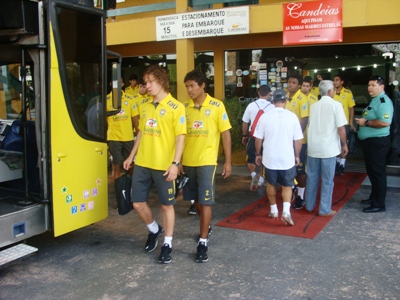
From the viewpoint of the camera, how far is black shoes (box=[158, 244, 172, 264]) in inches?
178

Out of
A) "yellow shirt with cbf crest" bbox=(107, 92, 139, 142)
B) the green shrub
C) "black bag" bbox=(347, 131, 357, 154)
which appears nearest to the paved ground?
"yellow shirt with cbf crest" bbox=(107, 92, 139, 142)

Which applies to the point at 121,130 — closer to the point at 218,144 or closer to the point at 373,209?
the point at 218,144

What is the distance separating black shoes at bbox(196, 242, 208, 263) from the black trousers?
282 cm

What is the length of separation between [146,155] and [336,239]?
2406mm

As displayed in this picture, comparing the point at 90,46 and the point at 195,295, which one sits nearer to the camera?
the point at 195,295

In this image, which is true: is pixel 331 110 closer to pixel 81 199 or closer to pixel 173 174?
pixel 173 174

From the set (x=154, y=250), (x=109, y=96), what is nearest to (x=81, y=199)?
(x=154, y=250)

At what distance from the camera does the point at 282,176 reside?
557cm

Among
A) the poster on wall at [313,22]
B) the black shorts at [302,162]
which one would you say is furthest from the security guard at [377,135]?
the poster on wall at [313,22]

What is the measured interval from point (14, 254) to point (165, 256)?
142 centimetres

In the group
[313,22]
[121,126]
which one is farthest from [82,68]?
[313,22]

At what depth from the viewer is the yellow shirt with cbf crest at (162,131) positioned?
14.5 ft

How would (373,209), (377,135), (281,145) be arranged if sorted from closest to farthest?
(281,145) < (377,135) < (373,209)

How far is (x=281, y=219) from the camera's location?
5.78 metres
